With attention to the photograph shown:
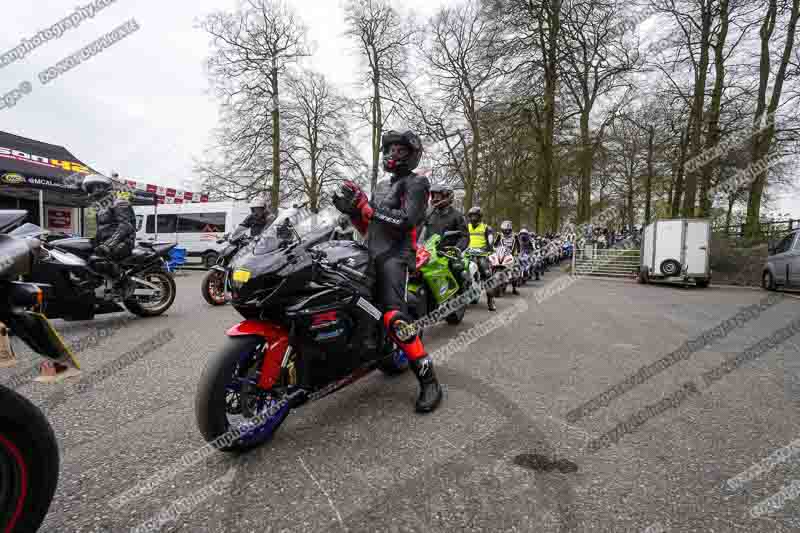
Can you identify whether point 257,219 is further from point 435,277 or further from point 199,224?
point 199,224

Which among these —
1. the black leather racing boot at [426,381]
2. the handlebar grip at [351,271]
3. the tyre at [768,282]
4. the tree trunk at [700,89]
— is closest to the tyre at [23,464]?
the handlebar grip at [351,271]

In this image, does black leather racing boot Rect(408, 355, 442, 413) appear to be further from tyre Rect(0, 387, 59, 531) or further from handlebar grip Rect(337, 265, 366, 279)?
tyre Rect(0, 387, 59, 531)


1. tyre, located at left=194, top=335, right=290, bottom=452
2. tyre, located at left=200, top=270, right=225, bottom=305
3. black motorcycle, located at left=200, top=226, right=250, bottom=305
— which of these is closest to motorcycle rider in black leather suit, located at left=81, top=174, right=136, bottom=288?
black motorcycle, located at left=200, top=226, right=250, bottom=305

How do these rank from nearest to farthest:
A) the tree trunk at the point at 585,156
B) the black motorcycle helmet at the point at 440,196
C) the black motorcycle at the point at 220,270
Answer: the black motorcycle helmet at the point at 440,196
the black motorcycle at the point at 220,270
the tree trunk at the point at 585,156

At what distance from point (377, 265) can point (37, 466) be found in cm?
201

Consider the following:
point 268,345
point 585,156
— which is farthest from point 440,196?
point 585,156

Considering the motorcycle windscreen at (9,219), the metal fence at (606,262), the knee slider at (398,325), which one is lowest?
the metal fence at (606,262)

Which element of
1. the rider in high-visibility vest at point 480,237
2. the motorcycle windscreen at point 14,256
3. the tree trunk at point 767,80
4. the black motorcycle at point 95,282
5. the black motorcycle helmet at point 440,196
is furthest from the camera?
the tree trunk at point 767,80

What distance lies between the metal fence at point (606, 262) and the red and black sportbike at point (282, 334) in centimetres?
1738

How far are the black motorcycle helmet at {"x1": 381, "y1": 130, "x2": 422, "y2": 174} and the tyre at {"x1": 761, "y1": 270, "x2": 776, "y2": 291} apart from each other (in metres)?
13.4

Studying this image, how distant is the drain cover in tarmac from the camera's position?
7.45 feet

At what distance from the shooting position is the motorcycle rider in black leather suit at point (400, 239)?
3.04 metres

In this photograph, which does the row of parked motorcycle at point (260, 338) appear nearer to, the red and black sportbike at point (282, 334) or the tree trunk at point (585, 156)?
the red and black sportbike at point (282, 334)

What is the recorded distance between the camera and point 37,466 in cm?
152
